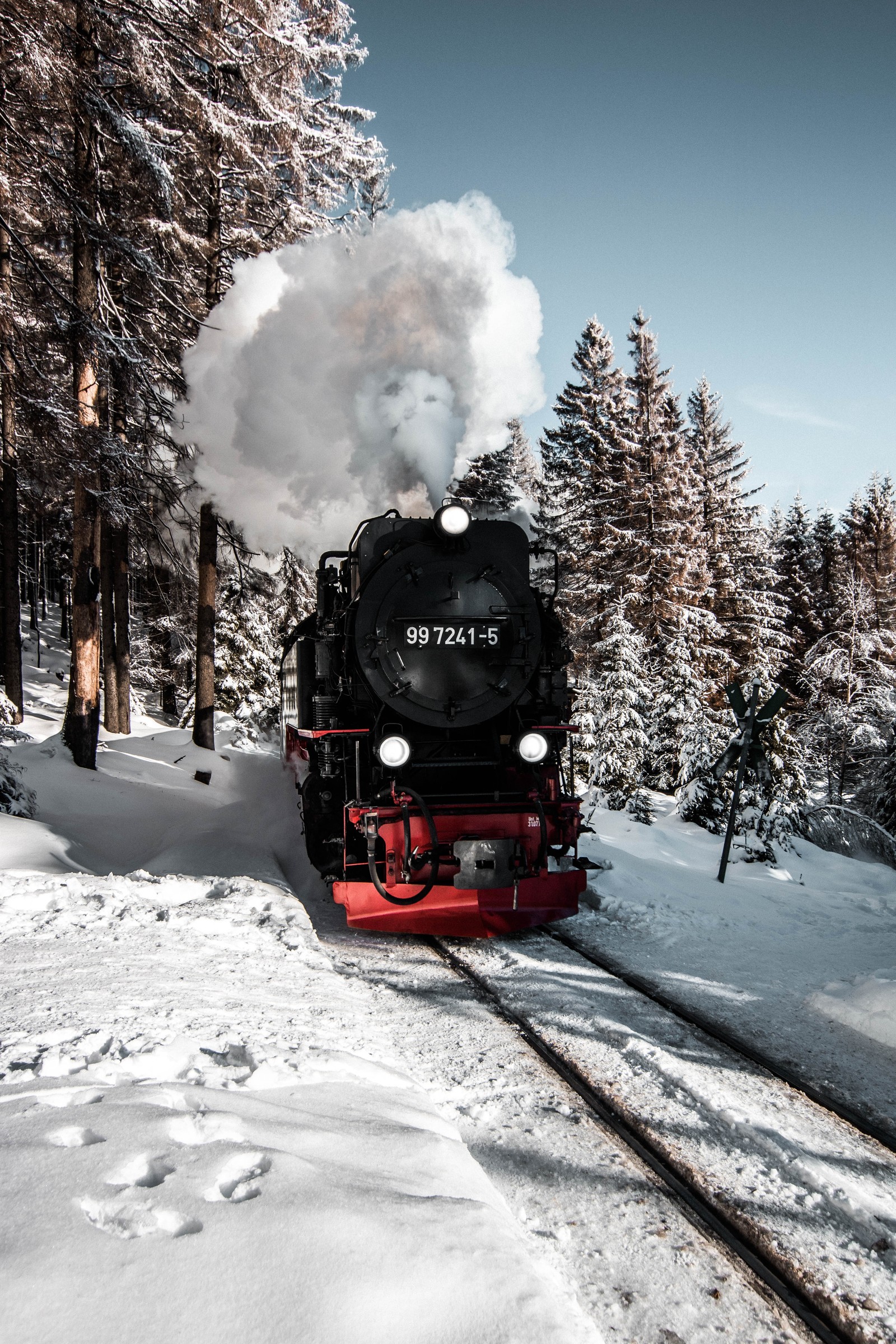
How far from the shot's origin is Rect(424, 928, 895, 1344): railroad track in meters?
2.27

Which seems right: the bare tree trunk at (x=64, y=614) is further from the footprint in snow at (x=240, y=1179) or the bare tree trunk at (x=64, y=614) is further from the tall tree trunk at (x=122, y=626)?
the footprint in snow at (x=240, y=1179)

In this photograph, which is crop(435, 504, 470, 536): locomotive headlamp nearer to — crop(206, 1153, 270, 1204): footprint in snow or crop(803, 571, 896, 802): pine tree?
crop(206, 1153, 270, 1204): footprint in snow

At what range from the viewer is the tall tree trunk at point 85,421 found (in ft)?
32.5

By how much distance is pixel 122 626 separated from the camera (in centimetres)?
1898

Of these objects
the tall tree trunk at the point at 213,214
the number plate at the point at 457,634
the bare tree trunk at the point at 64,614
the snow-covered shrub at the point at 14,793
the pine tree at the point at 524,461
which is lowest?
the snow-covered shrub at the point at 14,793

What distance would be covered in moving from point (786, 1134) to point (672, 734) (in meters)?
14.7

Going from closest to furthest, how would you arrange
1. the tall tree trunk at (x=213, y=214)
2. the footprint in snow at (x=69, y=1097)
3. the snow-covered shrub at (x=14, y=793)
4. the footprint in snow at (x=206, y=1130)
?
the footprint in snow at (x=206, y=1130) < the footprint in snow at (x=69, y=1097) < the snow-covered shrub at (x=14, y=793) < the tall tree trunk at (x=213, y=214)

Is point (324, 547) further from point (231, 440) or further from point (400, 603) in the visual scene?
point (400, 603)

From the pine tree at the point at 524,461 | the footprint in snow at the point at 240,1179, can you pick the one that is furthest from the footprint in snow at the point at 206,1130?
the pine tree at the point at 524,461

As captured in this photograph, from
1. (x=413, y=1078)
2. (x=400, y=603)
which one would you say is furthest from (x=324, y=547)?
(x=413, y=1078)

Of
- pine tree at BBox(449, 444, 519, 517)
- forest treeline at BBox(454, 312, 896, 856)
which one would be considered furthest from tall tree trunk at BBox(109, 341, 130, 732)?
pine tree at BBox(449, 444, 519, 517)

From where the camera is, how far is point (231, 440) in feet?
29.2

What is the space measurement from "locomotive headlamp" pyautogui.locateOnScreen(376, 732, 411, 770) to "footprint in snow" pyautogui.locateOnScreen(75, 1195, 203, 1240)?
391 cm

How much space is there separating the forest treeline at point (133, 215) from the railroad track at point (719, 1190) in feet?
29.7
